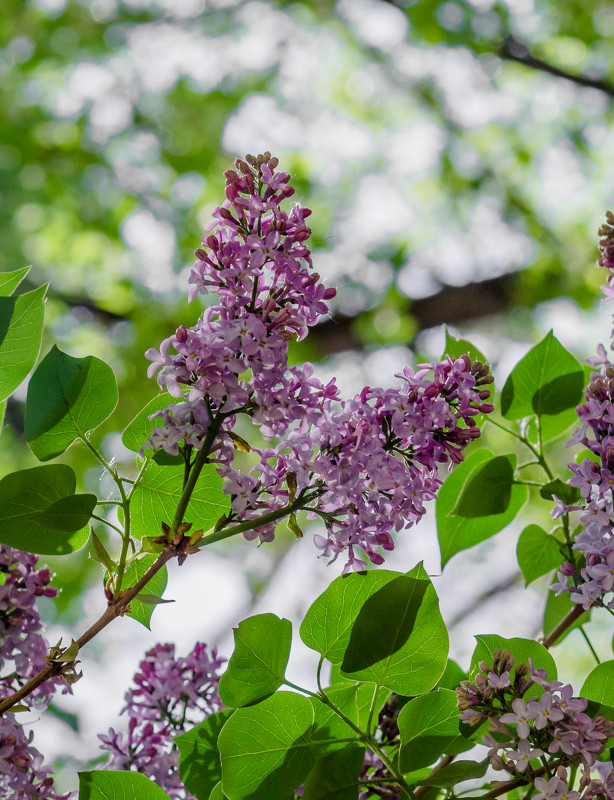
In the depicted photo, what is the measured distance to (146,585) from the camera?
383 mm

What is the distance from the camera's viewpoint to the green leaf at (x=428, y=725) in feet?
1.17

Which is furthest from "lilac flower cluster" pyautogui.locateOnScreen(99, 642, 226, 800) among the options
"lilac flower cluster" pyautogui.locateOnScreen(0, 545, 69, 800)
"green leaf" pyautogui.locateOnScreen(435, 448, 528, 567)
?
"green leaf" pyautogui.locateOnScreen(435, 448, 528, 567)

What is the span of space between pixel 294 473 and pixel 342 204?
3181 mm

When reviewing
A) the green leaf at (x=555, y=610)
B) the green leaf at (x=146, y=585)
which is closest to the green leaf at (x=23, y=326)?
the green leaf at (x=146, y=585)

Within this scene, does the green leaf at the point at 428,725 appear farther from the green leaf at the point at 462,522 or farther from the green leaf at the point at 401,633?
the green leaf at the point at 462,522

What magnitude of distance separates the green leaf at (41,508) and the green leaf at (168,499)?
38 millimetres

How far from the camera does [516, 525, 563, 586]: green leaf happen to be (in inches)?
19.0

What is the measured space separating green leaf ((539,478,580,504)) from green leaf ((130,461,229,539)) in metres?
0.20

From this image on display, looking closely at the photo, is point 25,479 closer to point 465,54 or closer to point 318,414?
point 318,414

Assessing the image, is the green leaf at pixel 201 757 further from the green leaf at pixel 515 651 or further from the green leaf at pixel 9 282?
the green leaf at pixel 9 282

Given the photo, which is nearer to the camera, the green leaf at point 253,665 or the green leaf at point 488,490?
the green leaf at point 253,665

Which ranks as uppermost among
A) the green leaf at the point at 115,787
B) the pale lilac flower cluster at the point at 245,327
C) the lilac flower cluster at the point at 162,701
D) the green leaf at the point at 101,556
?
the pale lilac flower cluster at the point at 245,327

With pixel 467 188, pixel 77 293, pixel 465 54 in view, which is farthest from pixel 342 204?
pixel 77 293

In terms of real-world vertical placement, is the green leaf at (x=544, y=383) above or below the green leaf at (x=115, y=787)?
above
